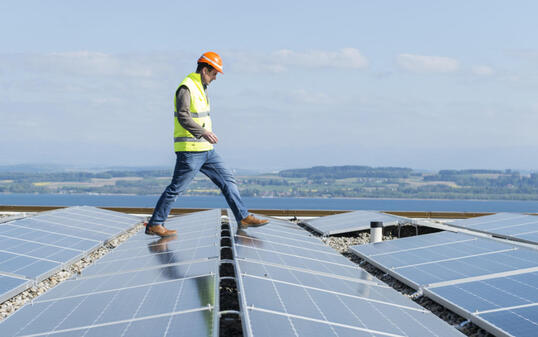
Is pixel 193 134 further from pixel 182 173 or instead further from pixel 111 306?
pixel 111 306

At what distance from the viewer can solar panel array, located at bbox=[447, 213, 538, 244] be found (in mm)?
10377

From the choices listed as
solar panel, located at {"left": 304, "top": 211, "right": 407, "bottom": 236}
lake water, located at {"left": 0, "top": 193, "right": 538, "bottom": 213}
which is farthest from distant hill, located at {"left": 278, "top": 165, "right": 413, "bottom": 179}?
solar panel, located at {"left": 304, "top": 211, "right": 407, "bottom": 236}

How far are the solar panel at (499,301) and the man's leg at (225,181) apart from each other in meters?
3.62

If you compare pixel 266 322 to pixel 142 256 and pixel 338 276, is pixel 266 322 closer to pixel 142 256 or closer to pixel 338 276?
pixel 338 276

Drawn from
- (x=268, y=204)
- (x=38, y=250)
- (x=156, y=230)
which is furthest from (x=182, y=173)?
(x=268, y=204)

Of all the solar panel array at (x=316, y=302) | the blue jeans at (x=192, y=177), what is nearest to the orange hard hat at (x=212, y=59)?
the blue jeans at (x=192, y=177)

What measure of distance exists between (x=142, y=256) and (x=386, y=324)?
12.5 ft

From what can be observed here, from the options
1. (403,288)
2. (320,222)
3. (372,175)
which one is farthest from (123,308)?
(372,175)

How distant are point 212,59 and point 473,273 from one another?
4918 millimetres

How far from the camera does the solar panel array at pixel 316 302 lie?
11.7 feet

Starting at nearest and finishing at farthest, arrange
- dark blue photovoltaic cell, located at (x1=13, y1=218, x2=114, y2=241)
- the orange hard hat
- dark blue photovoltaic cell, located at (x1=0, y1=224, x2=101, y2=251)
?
the orange hard hat < dark blue photovoltaic cell, located at (x1=0, y1=224, x2=101, y2=251) < dark blue photovoltaic cell, located at (x1=13, y1=218, x2=114, y2=241)

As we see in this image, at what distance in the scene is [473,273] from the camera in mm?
6324

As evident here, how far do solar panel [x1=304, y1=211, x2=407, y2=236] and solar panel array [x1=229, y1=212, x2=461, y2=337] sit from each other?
16.4ft

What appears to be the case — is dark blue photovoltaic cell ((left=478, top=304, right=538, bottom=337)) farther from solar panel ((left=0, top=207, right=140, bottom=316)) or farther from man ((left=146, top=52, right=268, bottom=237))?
solar panel ((left=0, top=207, right=140, bottom=316))
